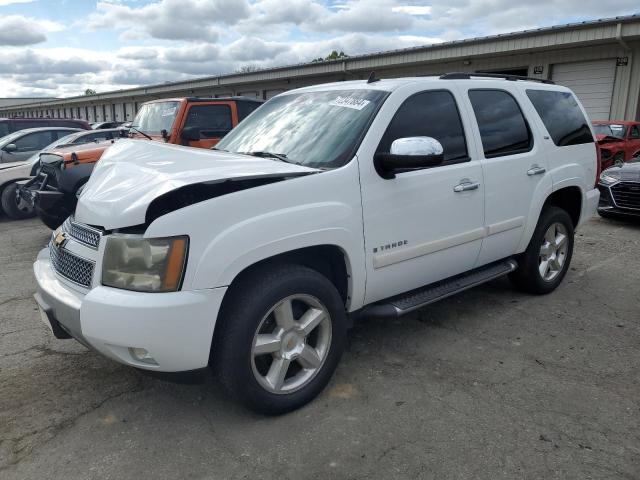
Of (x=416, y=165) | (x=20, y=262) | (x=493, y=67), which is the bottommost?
(x=20, y=262)

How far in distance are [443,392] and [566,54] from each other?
50.8ft

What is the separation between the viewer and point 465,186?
145 inches

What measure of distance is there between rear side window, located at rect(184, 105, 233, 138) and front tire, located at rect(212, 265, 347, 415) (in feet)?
21.0

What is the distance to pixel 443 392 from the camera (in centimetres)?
316

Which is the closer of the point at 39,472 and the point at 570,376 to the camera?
the point at 39,472

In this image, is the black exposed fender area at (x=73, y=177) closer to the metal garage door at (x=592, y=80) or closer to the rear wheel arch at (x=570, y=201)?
the rear wheel arch at (x=570, y=201)

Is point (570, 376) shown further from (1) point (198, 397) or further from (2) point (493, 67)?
(2) point (493, 67)

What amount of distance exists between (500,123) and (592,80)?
13589 mm

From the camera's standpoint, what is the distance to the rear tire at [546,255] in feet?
15.1

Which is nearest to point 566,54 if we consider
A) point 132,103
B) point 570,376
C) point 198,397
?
point 570,376

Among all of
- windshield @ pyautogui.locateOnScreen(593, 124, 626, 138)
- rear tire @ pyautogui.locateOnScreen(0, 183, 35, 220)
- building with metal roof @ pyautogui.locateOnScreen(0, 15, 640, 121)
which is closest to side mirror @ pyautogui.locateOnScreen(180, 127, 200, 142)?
rear tire @ pyautogui.locateOnScreen(0, 183, 35, 220)

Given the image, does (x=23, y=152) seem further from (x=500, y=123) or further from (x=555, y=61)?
(x=555, y=61)

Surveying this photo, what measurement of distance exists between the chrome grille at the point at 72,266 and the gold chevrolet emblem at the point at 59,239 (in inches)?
1.0

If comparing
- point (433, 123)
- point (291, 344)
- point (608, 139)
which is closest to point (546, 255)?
point (433, 123)
